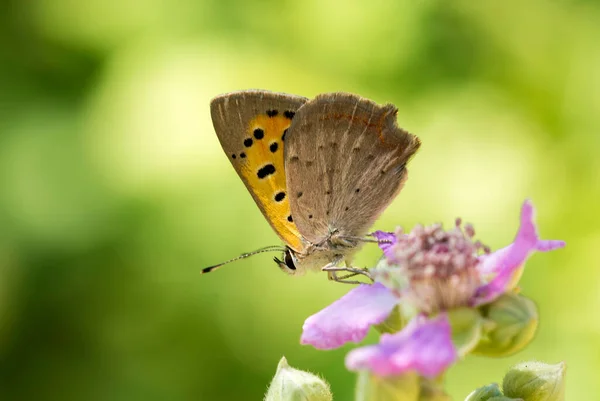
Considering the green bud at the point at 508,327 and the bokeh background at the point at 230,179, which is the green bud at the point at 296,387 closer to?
the green bud at the point at 508,327

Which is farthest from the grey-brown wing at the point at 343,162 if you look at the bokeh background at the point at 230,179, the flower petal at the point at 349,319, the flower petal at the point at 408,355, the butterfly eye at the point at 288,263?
the bokeh background at the point at 230,179

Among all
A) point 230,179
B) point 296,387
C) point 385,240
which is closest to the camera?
point 296,387

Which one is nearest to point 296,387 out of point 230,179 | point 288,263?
point 288,263

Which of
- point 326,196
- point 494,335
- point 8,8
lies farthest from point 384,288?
point 8,8

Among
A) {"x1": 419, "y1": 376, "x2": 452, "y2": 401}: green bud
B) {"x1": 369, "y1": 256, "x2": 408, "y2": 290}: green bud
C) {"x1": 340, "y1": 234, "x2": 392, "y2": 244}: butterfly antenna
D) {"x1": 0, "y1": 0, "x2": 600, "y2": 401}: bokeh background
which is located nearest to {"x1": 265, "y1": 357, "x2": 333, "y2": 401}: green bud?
{"x1": 369, "y1": 256, "x2": 408, "y2": 290}: green bud

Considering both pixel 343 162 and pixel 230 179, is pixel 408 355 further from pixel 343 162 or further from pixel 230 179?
pixel 230 179

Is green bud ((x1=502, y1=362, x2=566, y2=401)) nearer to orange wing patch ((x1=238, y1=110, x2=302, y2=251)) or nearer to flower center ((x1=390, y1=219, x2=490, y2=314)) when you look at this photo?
flower center ((x1=390, y1=219, x2=490, y2=314))

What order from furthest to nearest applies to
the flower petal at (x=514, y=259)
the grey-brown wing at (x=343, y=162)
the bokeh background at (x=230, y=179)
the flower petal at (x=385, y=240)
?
the bokeh background at (x=230, y=179) → the grey-brown wing at (x=343, y=162) → the flower petal at (x=385, y=240) → the flower petal at (x=514, y=259)
